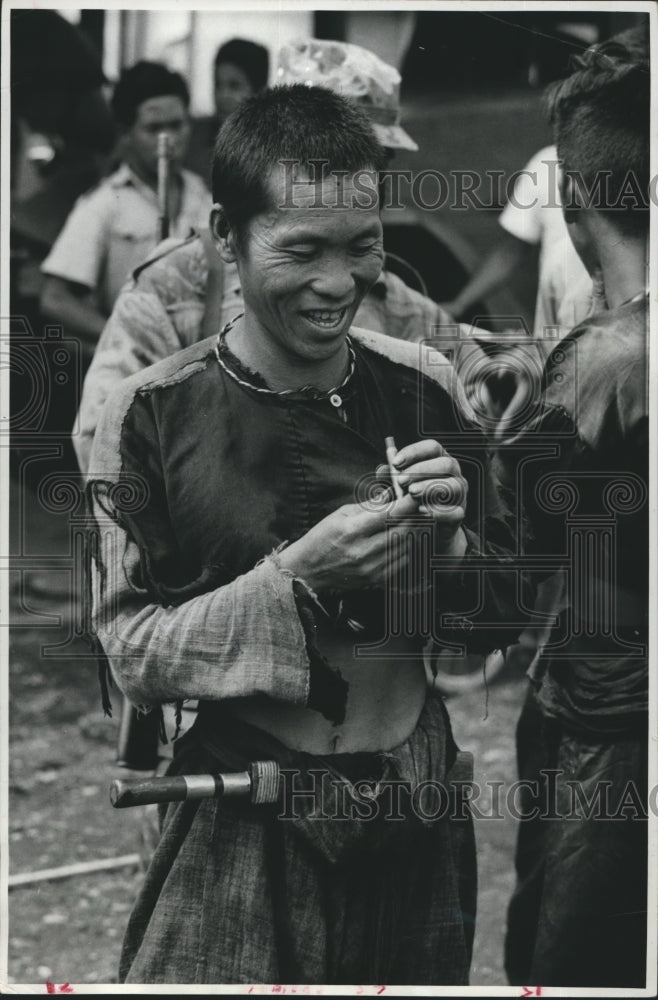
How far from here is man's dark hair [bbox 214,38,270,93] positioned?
3281 mm

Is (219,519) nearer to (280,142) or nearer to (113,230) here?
(280,142)

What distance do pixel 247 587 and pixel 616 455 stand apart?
38.1 inches

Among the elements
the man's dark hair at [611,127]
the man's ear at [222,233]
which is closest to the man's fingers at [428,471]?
the man's ear at [222,233]

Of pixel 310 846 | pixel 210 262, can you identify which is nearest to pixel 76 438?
pixel 210 262

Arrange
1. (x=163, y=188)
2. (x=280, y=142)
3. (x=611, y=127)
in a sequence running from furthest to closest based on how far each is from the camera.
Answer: (x=163, y=188) → (x=611, y=127) → (x=280, y=142)

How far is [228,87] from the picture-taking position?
11.1 ft

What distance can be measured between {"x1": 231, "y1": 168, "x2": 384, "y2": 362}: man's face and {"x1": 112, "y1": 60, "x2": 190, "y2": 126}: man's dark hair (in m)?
0.78

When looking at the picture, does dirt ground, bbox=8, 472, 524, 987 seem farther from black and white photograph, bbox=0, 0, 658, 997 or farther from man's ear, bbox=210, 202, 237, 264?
man's ear, bbox=210, 202, 237, 264

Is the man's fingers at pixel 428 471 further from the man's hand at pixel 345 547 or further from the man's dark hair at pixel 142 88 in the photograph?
the man's dark hair at pixel 142 88

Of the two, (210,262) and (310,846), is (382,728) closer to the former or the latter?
(310,846)

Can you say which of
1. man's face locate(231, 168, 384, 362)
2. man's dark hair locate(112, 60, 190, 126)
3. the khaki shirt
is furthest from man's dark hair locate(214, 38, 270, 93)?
man's face locate(231, 168, 384, 362)

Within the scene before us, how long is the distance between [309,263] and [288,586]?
2.28 ft

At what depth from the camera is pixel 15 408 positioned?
3.19 metres

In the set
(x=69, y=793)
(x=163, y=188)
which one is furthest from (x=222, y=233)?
(x=69, y=793)
